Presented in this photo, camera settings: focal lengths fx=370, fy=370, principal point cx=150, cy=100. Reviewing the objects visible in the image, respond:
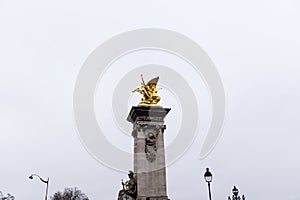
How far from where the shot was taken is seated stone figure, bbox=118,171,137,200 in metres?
24.6

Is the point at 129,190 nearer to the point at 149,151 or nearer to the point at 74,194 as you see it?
the point at 149,151

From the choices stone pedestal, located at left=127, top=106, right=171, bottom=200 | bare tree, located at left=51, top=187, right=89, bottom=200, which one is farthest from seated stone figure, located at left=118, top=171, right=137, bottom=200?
bare tree, located at left=51, top=187, right=89, bottom=200

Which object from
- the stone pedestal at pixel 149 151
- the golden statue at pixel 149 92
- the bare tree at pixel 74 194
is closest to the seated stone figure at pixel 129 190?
the stone pedestal at pixel 149 151

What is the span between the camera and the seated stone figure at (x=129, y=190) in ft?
80.8

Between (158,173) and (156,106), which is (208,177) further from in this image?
(156,106)

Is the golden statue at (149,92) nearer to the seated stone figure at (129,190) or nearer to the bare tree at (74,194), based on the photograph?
the seated stone figure at (129,190)

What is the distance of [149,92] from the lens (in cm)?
2753

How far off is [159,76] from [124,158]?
695 centimetres

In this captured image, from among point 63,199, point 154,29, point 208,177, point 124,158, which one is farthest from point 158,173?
point 63,199

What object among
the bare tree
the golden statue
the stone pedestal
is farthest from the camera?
the bare tree

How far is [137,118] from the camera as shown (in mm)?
26047

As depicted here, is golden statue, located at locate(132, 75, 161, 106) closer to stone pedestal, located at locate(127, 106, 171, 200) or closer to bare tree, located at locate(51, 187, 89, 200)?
stone pedestal, located at locate(127, 106, 171, 200)

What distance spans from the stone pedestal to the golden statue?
→ 33.3 inches

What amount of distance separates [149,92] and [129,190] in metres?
7.29
